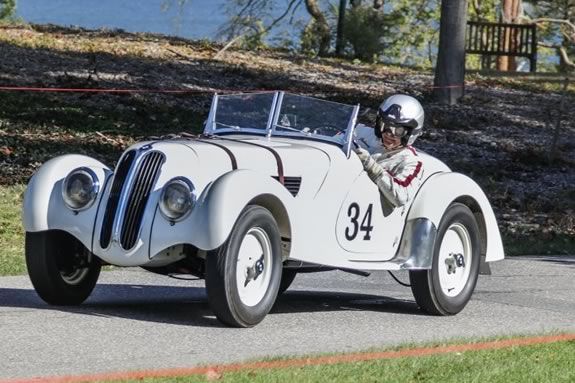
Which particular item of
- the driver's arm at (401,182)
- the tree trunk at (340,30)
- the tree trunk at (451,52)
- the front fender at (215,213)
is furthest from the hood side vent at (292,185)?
the tree trunk at (340,30)

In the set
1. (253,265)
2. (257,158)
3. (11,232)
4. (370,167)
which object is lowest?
(11,232)

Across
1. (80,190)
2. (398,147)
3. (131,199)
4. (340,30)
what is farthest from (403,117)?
(340,30)

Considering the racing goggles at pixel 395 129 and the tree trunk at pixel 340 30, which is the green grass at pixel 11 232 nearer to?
the racing goggles at pixel 395 129

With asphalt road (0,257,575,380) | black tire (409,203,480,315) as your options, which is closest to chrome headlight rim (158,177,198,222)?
asphalt road (0,257,575,380)

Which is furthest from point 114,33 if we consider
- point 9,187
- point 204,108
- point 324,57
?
point 9,187

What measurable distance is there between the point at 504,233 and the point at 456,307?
647 centimetres

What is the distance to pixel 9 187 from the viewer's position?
16500 mm

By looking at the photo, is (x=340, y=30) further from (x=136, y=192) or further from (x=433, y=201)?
(x=136, y=192)

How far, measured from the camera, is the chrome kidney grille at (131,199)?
9.17 m

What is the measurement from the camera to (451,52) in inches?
920

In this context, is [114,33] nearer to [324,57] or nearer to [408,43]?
[324,57]

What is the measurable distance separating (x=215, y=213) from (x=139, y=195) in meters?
0.63

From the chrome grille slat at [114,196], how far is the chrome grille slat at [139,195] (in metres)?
0.09

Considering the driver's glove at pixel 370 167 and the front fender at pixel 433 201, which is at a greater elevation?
the driver's glove at pixel 370 167
